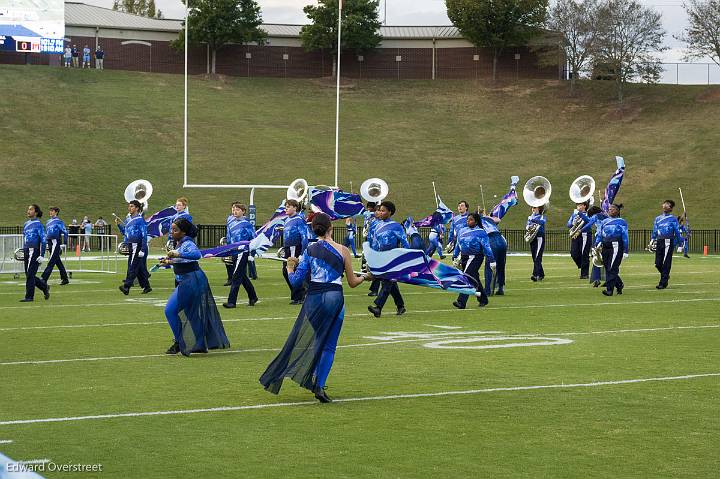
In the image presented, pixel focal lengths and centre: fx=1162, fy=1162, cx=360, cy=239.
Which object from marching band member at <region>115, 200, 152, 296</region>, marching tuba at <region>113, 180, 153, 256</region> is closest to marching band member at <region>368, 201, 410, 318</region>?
marching band member at <region>115, 200, 152, 296</region>

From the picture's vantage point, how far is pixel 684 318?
17.0 metres

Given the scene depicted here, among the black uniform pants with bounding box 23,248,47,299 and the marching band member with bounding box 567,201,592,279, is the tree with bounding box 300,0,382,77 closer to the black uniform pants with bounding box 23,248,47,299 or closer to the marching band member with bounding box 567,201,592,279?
the marching band member with bounding box 567,201,592,279

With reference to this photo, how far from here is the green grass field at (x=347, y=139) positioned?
172 ft

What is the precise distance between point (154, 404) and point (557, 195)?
4661cm

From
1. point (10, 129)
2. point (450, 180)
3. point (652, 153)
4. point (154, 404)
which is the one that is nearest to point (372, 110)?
point (450, 180)

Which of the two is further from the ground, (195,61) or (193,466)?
(195,61)

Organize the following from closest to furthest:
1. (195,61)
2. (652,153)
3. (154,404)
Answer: (154,404)
(652,153)
(195,61)

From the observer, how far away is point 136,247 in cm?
2197

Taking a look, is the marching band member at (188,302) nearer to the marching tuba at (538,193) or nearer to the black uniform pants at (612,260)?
the black uniform pants at (612,260)

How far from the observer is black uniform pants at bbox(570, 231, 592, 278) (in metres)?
26.5

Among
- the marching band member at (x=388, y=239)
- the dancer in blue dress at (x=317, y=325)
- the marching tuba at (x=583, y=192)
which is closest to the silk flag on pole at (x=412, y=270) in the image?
the dancer in blue dress at (x=317, y=325)

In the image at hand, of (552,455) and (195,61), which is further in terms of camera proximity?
(195,61)

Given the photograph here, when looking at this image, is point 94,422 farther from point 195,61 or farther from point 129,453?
point 195,61

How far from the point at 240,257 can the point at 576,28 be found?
49.4 meters
